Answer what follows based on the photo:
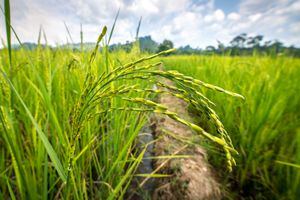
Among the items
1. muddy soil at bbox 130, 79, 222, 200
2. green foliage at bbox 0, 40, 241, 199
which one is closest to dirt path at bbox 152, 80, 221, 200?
muddy soil at bbox 130, 79, 222, 200

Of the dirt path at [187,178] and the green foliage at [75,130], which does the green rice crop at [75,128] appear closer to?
→ the green foliage at [75,130]

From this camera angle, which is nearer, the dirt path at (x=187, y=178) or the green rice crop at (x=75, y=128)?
the green rice crop at (x=75, y=128)

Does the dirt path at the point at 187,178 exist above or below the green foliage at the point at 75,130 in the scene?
below

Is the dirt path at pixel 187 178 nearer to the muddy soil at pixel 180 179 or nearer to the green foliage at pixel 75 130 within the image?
the muddy soil at pixel 180 179

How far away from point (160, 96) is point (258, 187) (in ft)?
8.19

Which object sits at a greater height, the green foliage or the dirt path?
the green foliage

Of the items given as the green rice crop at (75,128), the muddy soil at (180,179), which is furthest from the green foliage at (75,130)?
the muddy soil at (180,179)

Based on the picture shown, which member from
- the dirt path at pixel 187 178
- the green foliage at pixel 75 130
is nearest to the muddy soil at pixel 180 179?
the dirt path at pixel 187 178

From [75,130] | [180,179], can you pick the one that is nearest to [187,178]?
[180,179]

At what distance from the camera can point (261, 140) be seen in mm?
1329

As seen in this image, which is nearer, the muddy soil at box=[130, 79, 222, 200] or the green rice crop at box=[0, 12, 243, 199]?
the green rice crop at box=[0, 12, 243, 199]

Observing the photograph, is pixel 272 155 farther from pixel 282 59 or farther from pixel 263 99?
pixel 282 59

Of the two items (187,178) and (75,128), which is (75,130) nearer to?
(75,128)

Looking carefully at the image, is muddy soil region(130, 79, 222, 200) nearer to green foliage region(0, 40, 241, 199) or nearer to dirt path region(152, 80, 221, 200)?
dirt path region(152, 80, 221, 200)
